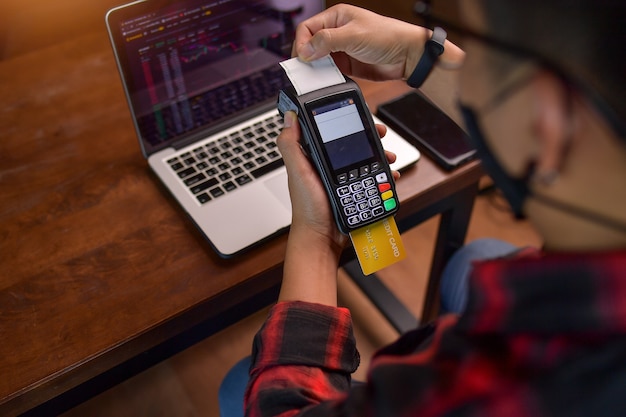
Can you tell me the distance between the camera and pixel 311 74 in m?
0.66

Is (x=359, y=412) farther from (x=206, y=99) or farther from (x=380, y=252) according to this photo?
(x=206, y=99)

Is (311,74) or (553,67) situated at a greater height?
(553,67)

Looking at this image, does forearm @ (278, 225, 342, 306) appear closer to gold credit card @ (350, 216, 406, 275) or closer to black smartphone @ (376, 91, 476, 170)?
gold credit card @ (350, 216, 406, 275)

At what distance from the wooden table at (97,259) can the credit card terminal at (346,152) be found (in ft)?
0.37

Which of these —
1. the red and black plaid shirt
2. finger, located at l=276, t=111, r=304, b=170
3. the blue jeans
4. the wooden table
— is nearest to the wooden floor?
the blue jeans

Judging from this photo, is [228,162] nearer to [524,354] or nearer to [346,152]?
[346,152]

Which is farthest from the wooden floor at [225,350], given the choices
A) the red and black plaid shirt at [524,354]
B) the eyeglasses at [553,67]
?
the eyeglasses at [553,67]

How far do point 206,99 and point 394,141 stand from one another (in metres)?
0.30

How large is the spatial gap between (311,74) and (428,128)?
0.25m

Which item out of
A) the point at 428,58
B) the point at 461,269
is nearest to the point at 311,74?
the point at 428,58

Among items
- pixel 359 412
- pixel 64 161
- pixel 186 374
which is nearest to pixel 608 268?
pixel 359 412

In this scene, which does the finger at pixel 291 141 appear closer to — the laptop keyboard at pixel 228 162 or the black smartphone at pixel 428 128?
the laptop keyboard at pixel 228 162

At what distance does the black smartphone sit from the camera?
802 millimetres

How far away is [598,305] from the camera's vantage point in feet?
1.00
